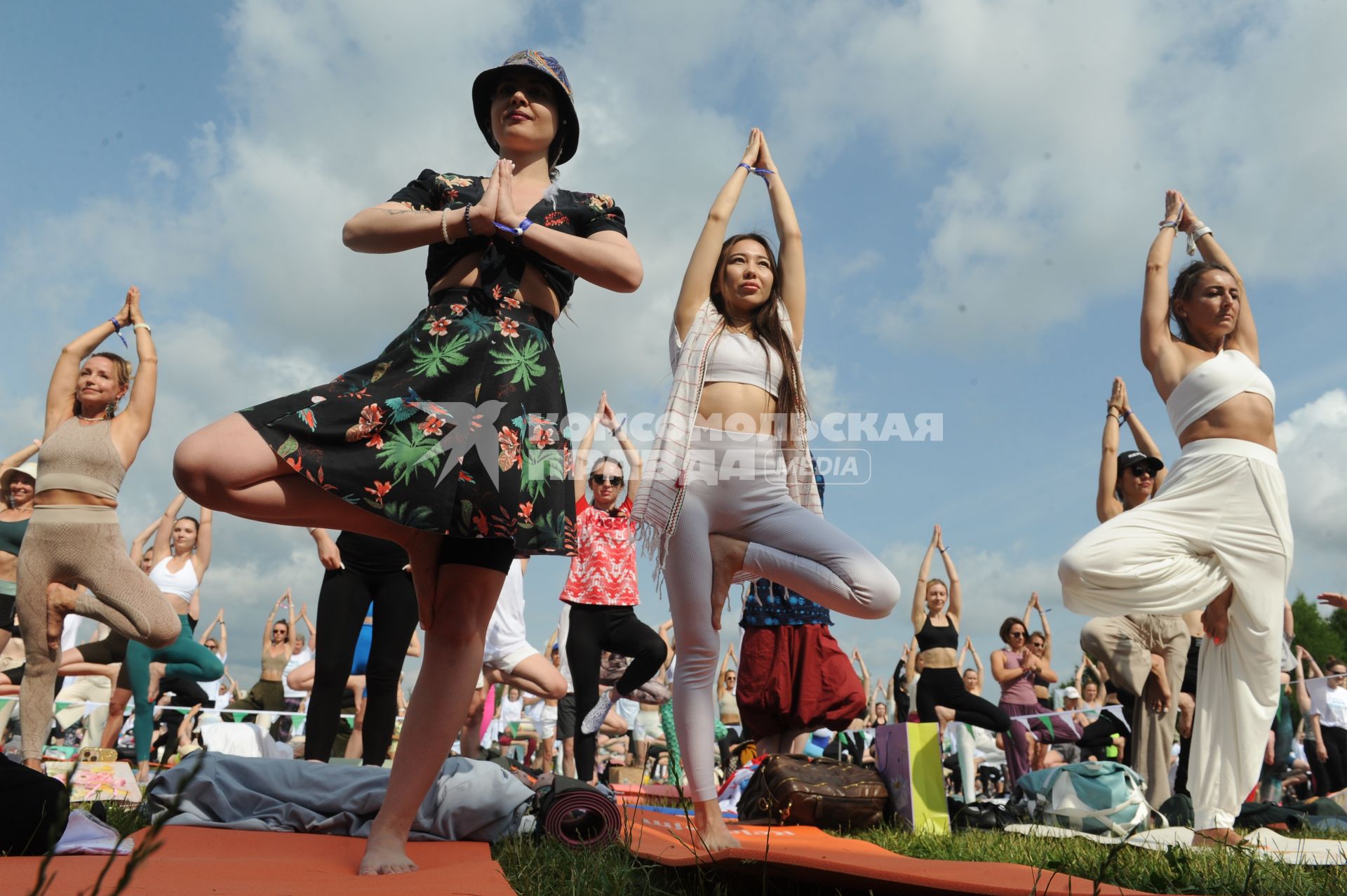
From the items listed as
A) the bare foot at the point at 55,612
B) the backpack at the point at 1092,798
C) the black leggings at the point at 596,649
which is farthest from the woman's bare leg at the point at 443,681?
the bare foot at the point at 55,612

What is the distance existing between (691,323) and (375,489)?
2.12 metres

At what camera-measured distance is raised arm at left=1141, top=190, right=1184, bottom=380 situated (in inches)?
186

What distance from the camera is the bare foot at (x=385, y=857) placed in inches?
95.0

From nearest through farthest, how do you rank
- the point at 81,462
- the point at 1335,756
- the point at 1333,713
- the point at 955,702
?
the point at 81,462 → the point at 955,702 → the point at 1335,756 → the point at 1333,713

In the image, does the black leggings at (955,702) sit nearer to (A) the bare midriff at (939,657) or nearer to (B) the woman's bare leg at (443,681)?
(A) the bare midriff at (939,657)

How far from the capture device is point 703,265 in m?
4.29

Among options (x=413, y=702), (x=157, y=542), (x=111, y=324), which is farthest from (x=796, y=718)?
(x=157, y=542)

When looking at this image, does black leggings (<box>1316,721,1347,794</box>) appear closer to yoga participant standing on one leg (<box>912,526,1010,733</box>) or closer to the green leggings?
yoga participant standing on one leg (<box>912,526,1010,733</box>)

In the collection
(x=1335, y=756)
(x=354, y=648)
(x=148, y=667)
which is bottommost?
(x=1335, y=756)

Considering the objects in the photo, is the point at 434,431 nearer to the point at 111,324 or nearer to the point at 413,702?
the point at 413,702

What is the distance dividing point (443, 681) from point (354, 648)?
8.21 feet

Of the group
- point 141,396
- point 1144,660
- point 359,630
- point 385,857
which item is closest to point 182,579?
point 141,396

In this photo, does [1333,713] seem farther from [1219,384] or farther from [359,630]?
[359,630]

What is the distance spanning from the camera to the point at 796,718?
6.12 meters
